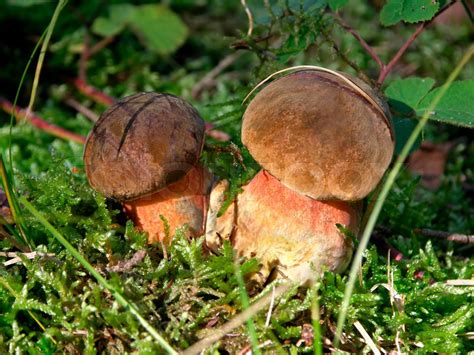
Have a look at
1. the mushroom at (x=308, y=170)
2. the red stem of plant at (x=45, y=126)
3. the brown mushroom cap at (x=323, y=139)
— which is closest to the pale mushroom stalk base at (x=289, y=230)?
the mushroom at (x=308, y=170)

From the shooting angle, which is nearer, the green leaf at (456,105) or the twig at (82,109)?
the green leaf at (456,105)

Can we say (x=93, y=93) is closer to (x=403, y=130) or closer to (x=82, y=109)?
(x=82, y=109)

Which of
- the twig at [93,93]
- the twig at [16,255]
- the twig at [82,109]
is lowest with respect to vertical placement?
the twig at [82,109]

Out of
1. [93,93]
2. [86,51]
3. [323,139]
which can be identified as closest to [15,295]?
[323,139]

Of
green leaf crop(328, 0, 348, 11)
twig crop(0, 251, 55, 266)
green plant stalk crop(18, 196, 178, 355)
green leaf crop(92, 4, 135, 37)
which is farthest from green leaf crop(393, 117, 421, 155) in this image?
green leaf crop(92, 4, 135, 37)

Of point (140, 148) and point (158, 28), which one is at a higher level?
point (140, 148)

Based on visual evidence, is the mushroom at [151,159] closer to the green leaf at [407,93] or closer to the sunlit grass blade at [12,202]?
the sunlit grass blade at [12,202]
